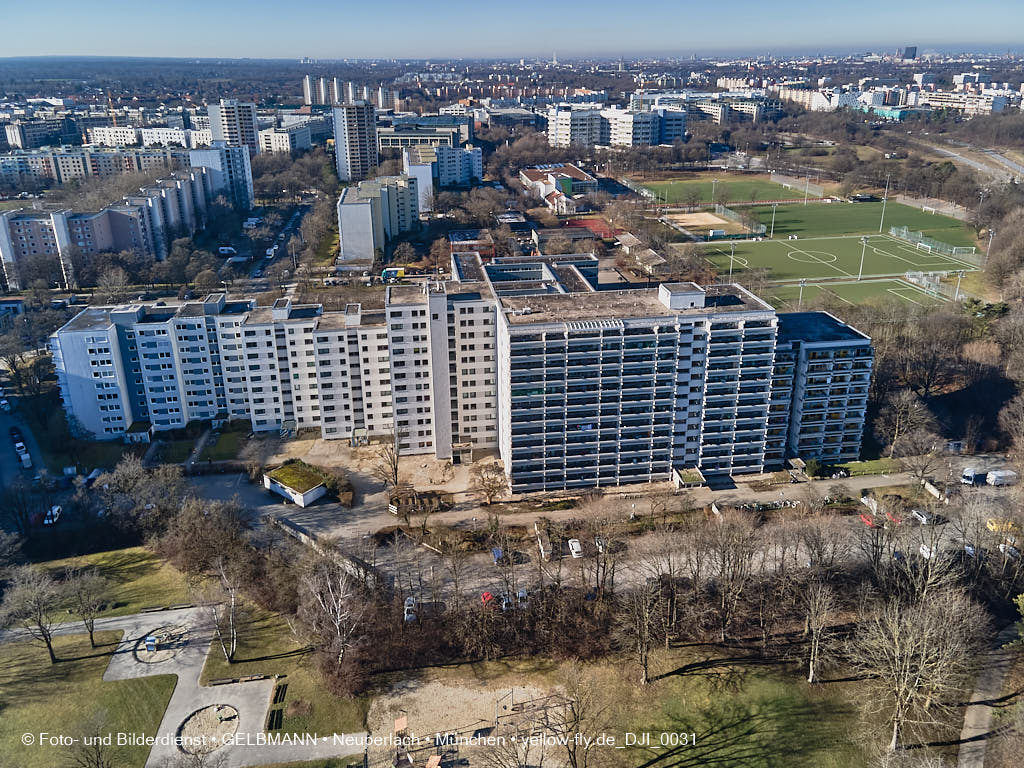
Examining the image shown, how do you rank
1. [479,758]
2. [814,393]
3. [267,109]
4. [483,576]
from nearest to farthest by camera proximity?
[479,758] < [483,576] < [814,393] < [267,109]

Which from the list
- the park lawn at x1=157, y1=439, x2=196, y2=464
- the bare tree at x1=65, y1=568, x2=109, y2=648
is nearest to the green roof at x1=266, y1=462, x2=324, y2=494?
the park lawn at x1=157, y1=439, x2=196, y2=464

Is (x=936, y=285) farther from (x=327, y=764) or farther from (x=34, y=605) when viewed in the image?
(x=34, y=605)

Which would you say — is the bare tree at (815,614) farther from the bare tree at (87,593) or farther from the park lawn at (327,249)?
the park lawn at (327,249)

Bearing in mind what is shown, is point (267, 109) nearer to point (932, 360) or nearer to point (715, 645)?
point (932, 360)

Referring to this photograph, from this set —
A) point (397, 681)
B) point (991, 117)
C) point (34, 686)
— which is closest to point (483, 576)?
point (397, 681)

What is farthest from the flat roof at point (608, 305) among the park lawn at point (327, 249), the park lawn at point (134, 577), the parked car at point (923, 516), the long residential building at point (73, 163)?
the long residential building at point (73, 163)

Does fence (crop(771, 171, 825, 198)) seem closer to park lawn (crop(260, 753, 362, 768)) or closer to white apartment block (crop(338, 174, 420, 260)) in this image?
white apartment block (crop(338, 174, 420, 260))
